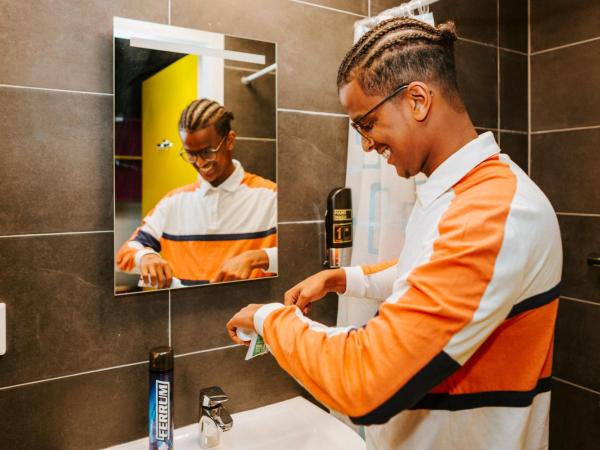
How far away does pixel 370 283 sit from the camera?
1.21 meters

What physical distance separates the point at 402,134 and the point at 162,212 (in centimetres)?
66

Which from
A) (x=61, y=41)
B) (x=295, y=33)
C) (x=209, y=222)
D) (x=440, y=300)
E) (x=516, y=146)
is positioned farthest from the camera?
(x=516, y=146)

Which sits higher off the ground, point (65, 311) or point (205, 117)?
point (205, 117)

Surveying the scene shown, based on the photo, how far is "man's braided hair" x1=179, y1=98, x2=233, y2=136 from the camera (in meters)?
1.24

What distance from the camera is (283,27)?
140cm

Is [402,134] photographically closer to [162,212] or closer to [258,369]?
[162,212]

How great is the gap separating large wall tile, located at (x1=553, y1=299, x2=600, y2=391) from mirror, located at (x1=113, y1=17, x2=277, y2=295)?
1241mm

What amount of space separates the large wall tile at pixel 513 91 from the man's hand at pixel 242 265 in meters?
1.17

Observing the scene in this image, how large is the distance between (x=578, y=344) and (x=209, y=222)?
4.86ft

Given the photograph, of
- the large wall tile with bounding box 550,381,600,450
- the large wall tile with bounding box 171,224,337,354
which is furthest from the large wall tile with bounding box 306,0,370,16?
the large wall tile with bounding box 550,381,600,450

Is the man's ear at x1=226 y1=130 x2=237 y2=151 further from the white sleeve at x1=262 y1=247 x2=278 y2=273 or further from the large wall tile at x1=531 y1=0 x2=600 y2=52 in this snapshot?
the large wall tile at x1=531 y1=0 x2=600 y2=52

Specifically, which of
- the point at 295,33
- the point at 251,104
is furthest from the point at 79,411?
the point at 295,33

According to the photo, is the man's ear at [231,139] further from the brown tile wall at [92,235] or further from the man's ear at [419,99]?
the man's ear at [419,99]

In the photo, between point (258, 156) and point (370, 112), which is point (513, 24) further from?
point (370, 112)
